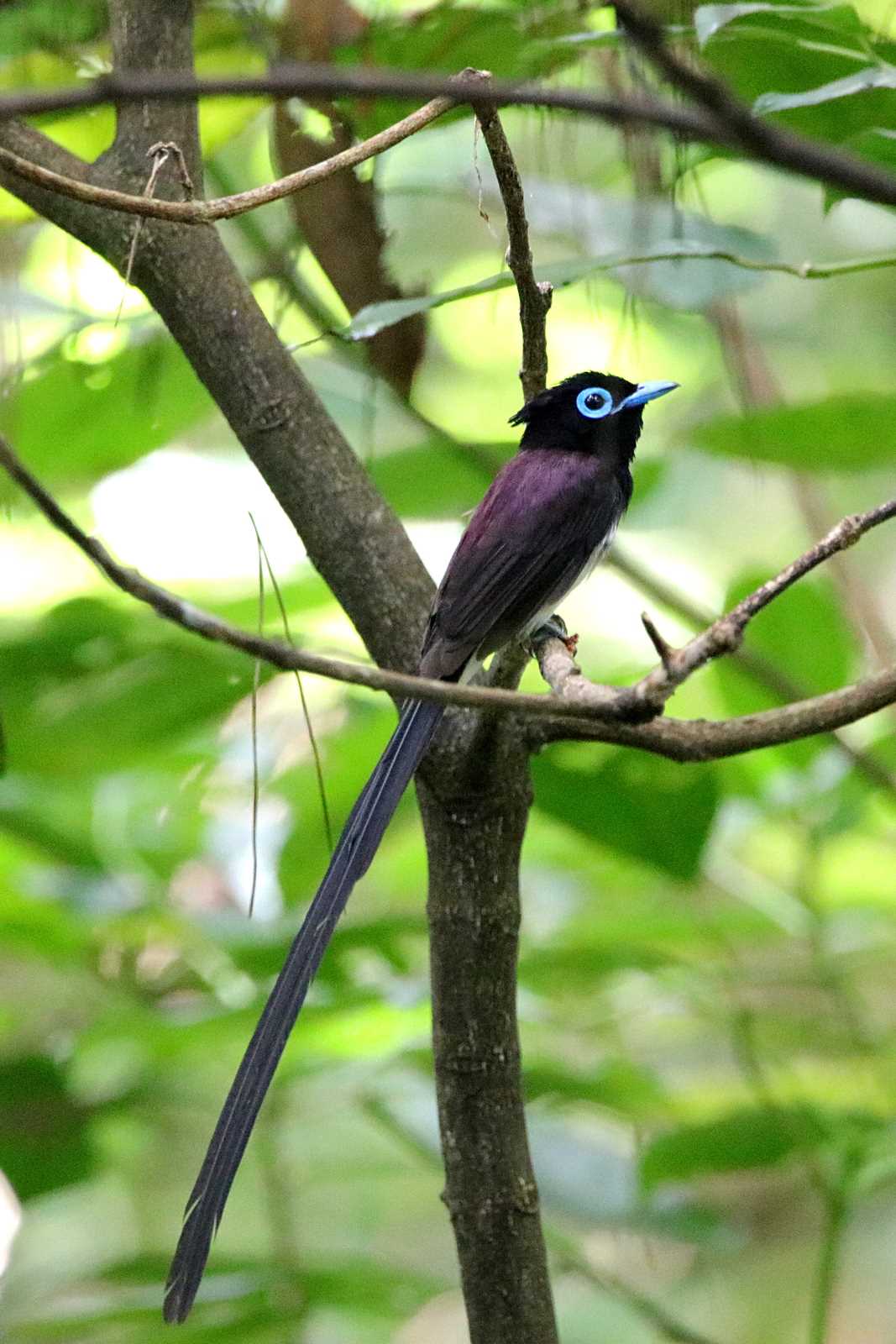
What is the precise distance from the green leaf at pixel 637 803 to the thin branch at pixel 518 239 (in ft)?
2.18

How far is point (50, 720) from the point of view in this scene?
237 cm

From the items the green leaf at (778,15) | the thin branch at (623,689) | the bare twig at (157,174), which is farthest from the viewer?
the bare twig at (157,174)

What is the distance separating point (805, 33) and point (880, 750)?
3.98ft

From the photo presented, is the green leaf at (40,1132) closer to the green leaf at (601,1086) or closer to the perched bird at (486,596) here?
the green leaf at (601,1086)

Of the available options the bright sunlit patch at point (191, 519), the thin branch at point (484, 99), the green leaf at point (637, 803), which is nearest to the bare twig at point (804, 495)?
the green leaf at point (637, 803)

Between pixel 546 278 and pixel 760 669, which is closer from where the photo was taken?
pixel 546 278

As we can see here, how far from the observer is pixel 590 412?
8.00ft

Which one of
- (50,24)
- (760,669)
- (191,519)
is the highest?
(50,24)

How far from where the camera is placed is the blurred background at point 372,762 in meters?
2.04

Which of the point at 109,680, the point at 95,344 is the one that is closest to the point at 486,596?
the point at 109,680

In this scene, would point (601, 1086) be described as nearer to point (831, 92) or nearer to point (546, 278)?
point (546, 278)

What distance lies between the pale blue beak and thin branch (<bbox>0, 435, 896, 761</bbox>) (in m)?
1.22

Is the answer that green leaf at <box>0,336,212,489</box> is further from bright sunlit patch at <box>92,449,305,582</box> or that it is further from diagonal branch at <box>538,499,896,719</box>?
diagonal branch at <box>538,499,896,719</box>

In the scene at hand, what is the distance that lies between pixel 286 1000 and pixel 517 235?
0.79 meters
